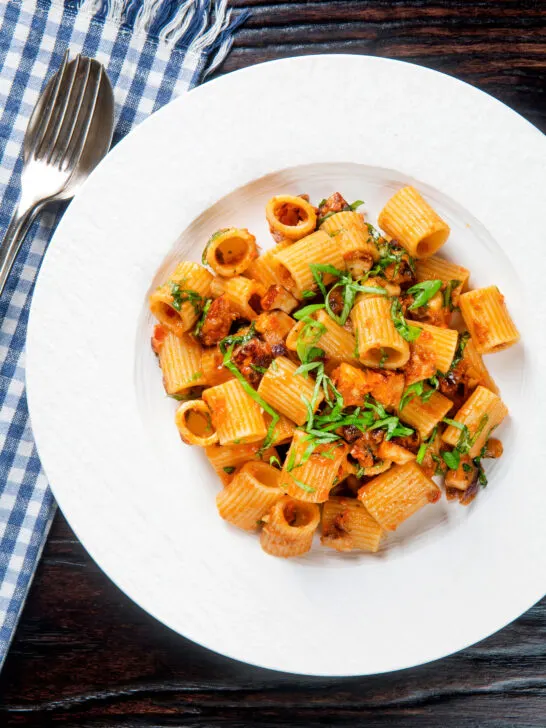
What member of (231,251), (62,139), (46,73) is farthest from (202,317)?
(46,73)

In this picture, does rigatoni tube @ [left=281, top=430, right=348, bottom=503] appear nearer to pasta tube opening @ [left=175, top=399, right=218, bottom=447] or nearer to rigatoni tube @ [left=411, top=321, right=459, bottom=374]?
pasta tube opening @ [left=175, top=399, right=218, bottom=447]

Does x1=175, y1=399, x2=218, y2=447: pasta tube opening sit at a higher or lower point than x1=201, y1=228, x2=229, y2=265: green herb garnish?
lower

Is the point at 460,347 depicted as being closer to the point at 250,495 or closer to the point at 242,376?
the point at 242,376

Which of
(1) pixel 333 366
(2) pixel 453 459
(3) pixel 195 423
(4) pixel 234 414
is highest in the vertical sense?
(1) pixel 333 366

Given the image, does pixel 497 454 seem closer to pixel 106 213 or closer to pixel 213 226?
pixel 213 226

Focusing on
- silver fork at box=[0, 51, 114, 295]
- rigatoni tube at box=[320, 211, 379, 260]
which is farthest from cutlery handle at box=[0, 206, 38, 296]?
rigatoni tube at box=[320, 211, 379, 260]

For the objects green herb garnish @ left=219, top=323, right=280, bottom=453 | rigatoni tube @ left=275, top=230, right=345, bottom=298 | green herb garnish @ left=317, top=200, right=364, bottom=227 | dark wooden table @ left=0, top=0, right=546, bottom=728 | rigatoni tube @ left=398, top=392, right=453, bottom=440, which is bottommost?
dark wooden table @ left=0, top=0, right=546, bottom=728

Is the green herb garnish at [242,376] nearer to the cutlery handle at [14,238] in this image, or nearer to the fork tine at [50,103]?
the cutlery handle at [14,238]

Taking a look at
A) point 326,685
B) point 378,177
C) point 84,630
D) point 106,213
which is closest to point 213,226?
point 106,213
